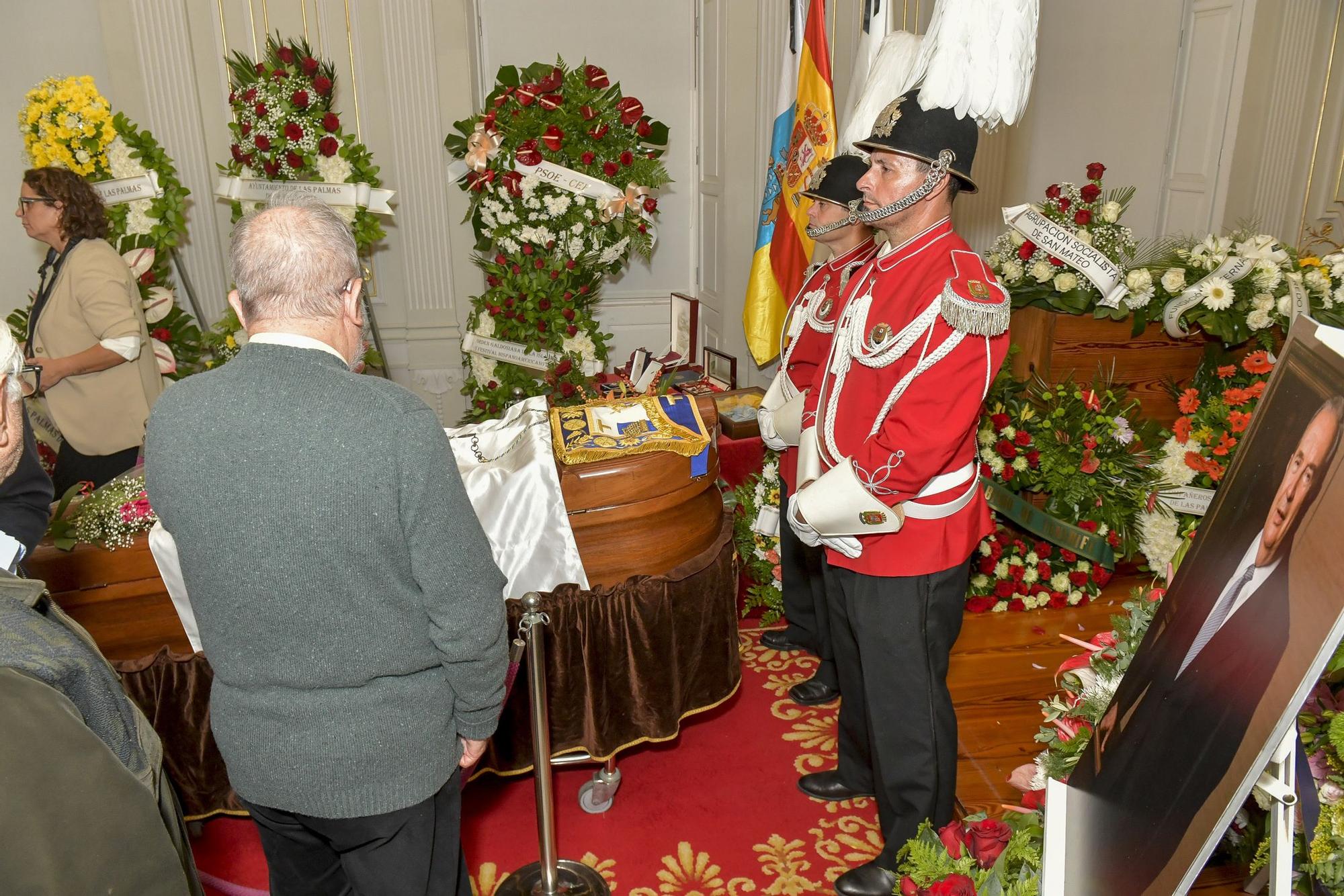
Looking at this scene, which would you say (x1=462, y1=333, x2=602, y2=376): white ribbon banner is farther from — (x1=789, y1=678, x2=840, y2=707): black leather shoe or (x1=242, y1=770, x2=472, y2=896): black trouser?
(x1=242, y1=770, x2=472, y2=896): black trouser

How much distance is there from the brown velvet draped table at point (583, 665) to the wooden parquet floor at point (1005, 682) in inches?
30.2

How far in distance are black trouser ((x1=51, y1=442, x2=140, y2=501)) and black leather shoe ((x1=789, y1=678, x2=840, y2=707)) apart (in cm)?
247

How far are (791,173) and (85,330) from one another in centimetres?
273

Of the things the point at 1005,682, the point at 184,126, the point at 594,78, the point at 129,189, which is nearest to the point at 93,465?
the point at 129,189

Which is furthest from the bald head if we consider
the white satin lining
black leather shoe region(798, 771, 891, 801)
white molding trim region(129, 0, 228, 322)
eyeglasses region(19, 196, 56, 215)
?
white molding trim region(129, 0, 228, 322)

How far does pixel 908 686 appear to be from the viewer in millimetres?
2127

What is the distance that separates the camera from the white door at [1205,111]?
429 centimetres

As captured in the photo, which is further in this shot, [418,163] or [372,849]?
[418,163]

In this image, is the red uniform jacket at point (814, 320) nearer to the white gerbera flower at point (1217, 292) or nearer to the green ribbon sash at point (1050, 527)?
the green ribbon sash at point (1050, 527)

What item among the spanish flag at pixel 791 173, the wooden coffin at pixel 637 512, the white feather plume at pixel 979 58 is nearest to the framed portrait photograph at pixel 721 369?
the spanish flag at pixel 791 173

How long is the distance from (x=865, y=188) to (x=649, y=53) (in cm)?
367

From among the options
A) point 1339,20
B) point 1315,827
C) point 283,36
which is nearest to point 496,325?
point 283,36

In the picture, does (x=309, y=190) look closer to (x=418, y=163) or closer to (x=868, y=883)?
(x=418, y=163)

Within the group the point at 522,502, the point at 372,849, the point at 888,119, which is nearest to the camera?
the point at 372,849
